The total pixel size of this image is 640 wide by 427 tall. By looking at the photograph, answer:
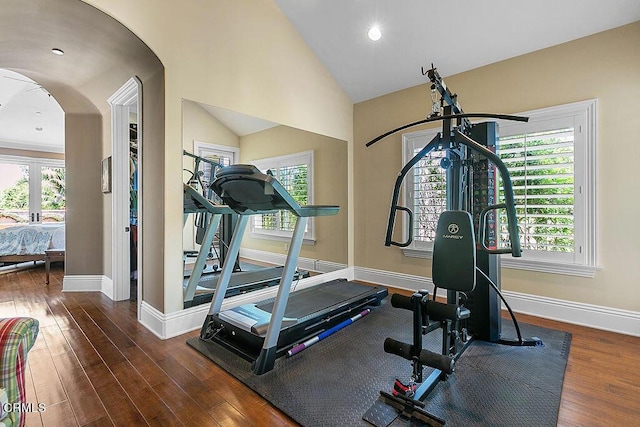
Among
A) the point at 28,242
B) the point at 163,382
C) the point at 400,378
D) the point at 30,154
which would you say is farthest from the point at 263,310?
the point at 30,154

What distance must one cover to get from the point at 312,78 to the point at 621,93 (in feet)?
10.7

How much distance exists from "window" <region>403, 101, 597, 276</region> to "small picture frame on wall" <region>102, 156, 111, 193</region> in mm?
4744

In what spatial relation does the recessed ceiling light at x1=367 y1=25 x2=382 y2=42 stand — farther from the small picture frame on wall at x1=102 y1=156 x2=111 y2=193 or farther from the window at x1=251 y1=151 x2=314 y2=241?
the small picture frame on wall at x1=102 y1=156 x2=111 y2=193

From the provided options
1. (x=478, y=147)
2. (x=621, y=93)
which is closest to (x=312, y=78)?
(x=478, y=147)

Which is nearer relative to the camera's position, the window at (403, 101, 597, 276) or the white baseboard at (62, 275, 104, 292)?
the window at (403, 101, 597, 276)

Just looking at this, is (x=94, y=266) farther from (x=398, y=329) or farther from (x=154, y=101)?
(x=398, y=329)

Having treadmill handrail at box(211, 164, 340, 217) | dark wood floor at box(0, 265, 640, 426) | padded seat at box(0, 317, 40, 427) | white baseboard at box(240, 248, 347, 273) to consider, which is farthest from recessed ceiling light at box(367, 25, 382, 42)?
padded seat at box(0, 317, 40, 427)

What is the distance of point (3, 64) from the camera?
322cm

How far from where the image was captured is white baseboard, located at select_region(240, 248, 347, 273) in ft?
13.7

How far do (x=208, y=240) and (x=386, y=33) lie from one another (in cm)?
307

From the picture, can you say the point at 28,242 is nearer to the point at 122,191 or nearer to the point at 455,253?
the point at 122,191

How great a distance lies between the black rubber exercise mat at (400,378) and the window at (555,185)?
30.3 inches

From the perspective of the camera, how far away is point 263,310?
276cm

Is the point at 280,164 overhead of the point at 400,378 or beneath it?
overhead
